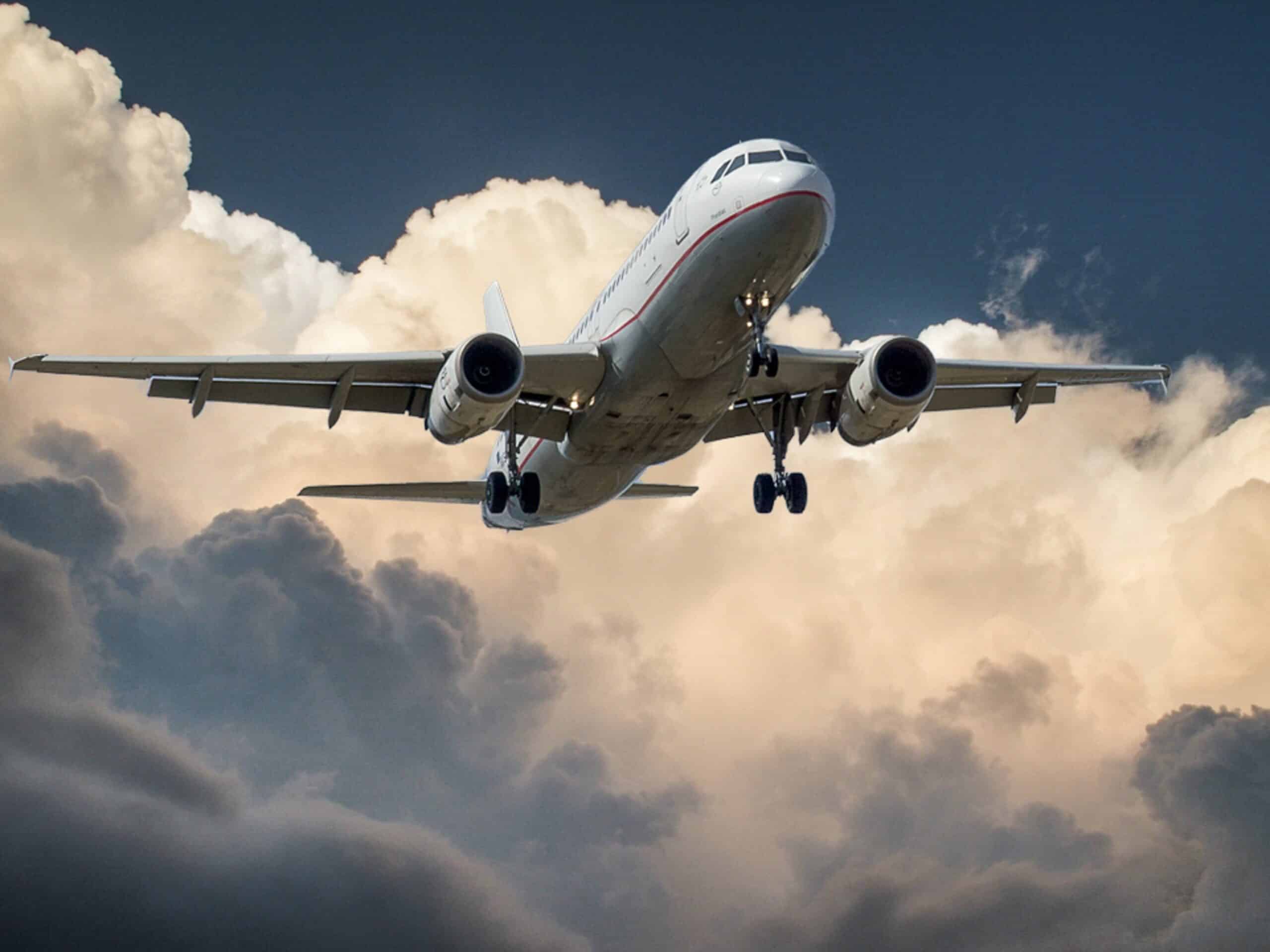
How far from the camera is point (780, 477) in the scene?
31109 millimetres

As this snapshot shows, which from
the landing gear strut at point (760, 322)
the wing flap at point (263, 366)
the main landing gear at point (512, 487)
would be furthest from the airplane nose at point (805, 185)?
the main landing gear at point (512, 487)

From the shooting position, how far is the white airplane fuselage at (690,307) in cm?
2167

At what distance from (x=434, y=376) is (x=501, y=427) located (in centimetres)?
222

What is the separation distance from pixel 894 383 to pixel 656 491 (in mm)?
11271

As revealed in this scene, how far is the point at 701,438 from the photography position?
2869 centimetres

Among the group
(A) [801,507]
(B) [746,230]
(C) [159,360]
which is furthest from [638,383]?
(C) [159,360]

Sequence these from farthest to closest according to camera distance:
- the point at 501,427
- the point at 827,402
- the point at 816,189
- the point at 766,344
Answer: the point at 827,402
the point at 501,427
the point at 766,344
the point at 816,189

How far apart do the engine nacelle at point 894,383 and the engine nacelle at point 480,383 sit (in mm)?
7975

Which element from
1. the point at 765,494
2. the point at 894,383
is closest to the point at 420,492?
the point at 765,494

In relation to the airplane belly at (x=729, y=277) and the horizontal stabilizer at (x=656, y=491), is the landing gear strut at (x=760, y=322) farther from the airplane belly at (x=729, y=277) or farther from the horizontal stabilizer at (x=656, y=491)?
the horizontal stabilizer at (x=656, y=491)

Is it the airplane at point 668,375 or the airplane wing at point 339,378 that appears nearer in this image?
the airplane at point 668,375

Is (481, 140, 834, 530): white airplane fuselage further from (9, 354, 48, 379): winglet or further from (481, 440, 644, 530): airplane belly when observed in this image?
Result: (9, 354, 48, 379): winglet

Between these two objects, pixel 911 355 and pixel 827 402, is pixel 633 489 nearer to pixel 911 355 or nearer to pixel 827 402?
pixel 827 402

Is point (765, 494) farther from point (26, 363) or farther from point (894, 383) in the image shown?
point (26, 363)
